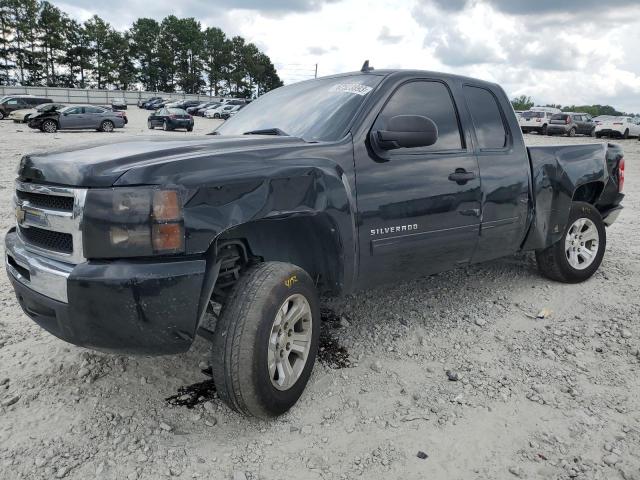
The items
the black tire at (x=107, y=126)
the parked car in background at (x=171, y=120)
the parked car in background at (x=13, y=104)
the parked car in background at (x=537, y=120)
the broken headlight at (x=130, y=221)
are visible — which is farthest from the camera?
the parked car in background at (x=537, y=120)

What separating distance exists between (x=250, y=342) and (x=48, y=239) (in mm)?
1087

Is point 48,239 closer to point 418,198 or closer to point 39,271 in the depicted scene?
point 39,271

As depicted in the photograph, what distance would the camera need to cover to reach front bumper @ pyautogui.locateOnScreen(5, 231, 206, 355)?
2.16 metres

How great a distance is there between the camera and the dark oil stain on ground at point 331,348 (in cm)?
330

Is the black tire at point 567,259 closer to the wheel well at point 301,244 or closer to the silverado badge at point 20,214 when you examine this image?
the wheel well at point 301,244

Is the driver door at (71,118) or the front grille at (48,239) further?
the driver door at (71,118)

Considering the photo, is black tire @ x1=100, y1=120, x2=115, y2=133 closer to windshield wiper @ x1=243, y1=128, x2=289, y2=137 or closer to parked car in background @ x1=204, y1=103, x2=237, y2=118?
parked car in background @ x1=204, y1=103, x2=237, y2=118

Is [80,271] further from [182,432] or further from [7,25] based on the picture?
[7,25]

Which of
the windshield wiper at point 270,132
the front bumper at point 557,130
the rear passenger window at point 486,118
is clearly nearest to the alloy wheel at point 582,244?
the rear passenger window at point 486,118

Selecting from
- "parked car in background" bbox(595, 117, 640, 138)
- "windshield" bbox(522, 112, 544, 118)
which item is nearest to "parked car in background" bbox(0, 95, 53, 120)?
"windshield" bbox(522, 112, 544, 118)

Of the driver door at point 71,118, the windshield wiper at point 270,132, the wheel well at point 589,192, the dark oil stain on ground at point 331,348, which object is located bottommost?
the dark oil stain on ground at point 331,348

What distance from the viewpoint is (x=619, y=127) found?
1161 inches

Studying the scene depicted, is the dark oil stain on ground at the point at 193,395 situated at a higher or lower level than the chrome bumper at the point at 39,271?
lower

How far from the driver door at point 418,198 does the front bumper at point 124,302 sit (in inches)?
44.8
